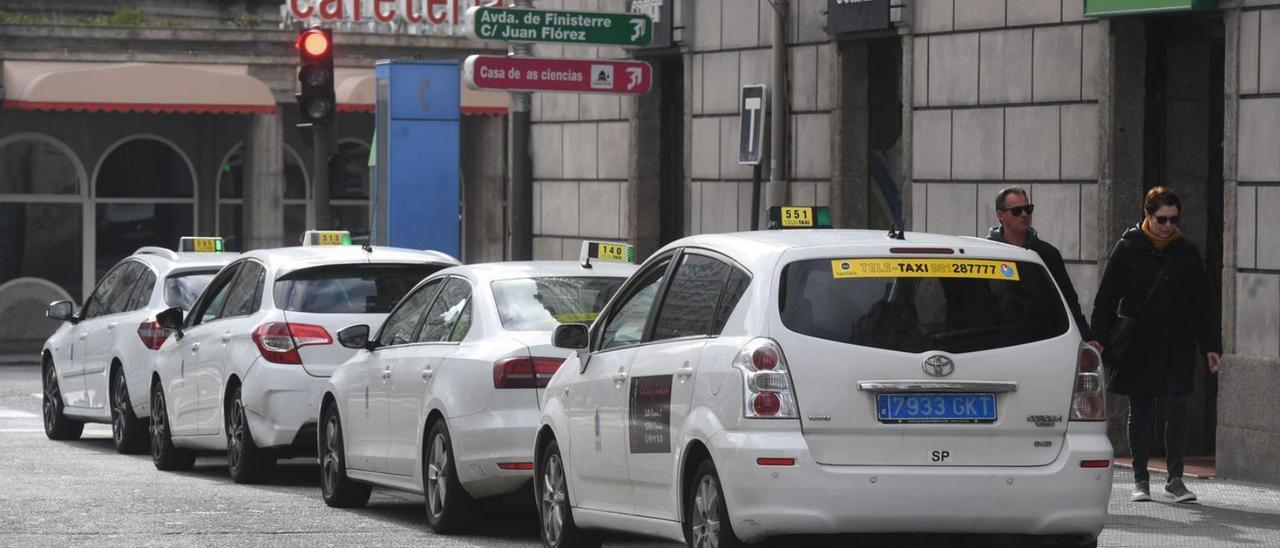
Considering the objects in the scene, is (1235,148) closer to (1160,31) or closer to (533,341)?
(1160,31)

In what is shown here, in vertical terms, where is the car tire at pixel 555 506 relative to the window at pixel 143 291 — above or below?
below

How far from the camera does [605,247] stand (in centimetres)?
1309

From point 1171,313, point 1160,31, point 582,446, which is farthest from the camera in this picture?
point 1160,31

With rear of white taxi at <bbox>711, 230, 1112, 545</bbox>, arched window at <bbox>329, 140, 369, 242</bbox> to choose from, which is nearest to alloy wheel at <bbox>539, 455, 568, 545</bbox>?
rear of white taxi at <bbox>711, 230, 1112, 545</bbox>

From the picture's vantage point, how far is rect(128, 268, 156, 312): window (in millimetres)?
17609

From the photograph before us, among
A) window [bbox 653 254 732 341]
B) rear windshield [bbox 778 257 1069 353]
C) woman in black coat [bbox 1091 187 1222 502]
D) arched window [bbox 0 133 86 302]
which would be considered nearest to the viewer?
rear windshield [bbox 778 257 1069 353]

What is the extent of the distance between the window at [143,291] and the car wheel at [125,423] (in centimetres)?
54

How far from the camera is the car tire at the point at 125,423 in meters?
17.3

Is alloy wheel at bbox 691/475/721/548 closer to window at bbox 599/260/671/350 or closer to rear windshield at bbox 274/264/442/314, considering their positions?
window at bbox 599/260/671/350

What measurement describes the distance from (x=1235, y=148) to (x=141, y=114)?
80.0ft

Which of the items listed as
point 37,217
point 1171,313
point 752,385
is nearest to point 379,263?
point 1171,313

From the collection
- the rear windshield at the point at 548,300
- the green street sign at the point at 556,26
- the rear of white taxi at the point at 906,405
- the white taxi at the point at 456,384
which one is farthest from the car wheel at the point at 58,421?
the rear of white taxi at the point at 906,405

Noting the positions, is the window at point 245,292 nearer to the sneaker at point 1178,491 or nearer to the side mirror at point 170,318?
the side mirror at point 170,318

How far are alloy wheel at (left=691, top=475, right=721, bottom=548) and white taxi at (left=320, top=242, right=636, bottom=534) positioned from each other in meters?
2.44
